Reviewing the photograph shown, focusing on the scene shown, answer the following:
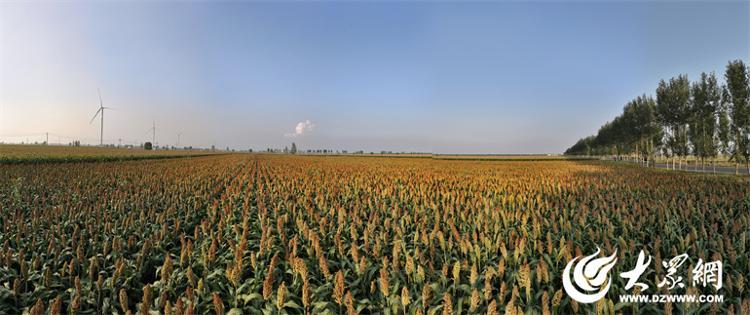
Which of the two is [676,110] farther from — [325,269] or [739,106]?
[325,269]

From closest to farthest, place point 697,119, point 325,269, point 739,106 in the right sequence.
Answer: point 325,269
point 739,106
point 697,119

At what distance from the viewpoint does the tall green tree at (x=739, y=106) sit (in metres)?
21.7

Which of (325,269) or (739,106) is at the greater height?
(739,106)

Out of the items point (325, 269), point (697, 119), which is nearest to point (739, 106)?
point (697, 119)

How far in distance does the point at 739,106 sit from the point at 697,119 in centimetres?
960

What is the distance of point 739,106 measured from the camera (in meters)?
22.9

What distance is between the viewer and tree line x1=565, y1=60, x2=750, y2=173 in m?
23.2

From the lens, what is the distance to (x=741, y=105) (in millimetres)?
22922

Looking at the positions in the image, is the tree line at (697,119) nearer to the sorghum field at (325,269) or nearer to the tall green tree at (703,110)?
the tall green tree at (703,110)

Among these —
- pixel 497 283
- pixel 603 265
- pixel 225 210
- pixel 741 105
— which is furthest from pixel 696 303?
pixel 741 105

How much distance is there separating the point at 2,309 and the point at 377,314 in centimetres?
363

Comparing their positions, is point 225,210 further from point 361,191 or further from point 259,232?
point 361,191

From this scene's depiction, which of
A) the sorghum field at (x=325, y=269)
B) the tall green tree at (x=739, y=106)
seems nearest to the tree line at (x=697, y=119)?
the tall green tree at (x=739, y=106)

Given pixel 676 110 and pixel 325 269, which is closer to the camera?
pixel 325 269
